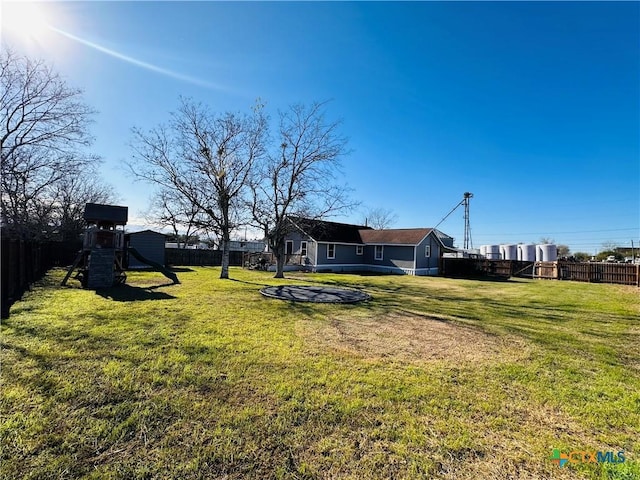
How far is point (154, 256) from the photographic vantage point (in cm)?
2172

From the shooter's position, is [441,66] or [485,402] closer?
[485,402]

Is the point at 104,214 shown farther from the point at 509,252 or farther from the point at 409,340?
the point at 509,252

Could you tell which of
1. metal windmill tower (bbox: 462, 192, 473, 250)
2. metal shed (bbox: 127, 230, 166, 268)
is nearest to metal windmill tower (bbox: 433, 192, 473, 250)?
metal windmill tower (bbox: 462, 192, 473, 250)

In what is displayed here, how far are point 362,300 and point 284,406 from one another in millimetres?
7353

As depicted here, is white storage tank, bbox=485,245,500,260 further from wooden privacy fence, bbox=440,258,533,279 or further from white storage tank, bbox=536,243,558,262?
wooden privacy fence, bbox=440,258,533,279

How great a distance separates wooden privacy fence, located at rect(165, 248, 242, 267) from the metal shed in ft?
9.74

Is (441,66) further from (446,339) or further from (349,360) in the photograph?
(349,360)

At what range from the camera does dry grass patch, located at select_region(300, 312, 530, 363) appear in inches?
194

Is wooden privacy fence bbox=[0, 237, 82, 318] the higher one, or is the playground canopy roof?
the playground canopy roof

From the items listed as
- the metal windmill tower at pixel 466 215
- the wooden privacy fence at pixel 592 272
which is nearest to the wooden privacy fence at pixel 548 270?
the wooden privacy fence at pixel 592 272

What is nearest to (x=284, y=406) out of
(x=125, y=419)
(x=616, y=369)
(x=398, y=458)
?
(x=398, y=458)

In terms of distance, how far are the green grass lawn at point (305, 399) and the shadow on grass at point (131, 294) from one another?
2.21 metres

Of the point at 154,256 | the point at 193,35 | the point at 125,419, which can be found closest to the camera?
the point at 125,419

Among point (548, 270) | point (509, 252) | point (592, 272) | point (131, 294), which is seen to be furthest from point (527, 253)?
point (131, 294)
